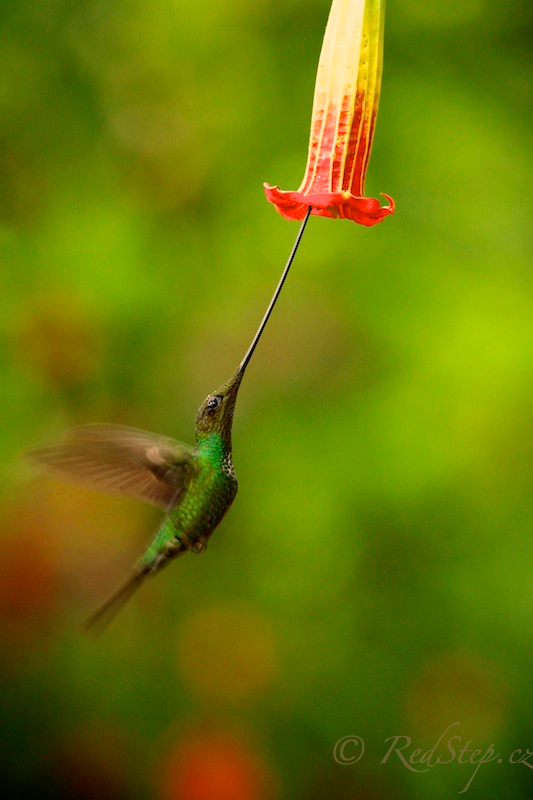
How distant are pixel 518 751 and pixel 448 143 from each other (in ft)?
5.72

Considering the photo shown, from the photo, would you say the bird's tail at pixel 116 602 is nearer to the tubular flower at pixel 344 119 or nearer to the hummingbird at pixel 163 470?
the hummingbird at pixel 163 470

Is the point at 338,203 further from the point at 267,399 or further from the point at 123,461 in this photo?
the point at 267,399

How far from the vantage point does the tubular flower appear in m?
1.30

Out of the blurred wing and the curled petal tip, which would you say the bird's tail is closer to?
the blurred wing

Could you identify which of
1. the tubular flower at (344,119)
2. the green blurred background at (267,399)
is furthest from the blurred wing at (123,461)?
the green blurred background at (267,399)

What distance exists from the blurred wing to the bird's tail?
0.13 metres

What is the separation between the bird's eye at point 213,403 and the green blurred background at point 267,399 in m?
1.20

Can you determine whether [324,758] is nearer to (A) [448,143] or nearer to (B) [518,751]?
(B) [518,751]

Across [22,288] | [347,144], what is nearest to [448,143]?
[22,288]

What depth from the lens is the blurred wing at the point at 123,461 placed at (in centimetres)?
154
